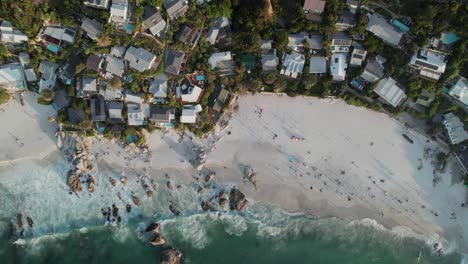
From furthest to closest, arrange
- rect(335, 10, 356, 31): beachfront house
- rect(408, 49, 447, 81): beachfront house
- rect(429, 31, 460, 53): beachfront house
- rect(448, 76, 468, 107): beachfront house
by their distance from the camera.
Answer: rect(448, 76, 468, 107): beachfront house < rect(335, 10, 356, 31): beachfront house < rect(408, 49, 447, 81): beachfront house < rect(429, 31, 460, 53): beachfront house

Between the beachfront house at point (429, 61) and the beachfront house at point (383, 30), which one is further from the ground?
the beachfront house at point (383, 30)

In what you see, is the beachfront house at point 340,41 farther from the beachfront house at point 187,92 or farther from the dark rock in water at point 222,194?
the dark rock in water at point 222,194

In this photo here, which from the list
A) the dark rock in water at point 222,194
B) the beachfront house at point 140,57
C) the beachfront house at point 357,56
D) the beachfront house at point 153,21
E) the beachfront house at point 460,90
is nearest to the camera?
the beachfront house at point 153,21

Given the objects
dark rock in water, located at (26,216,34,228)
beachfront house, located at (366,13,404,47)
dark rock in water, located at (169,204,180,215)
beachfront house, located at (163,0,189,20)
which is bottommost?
dark rock in water, located at (26,216,34,228)

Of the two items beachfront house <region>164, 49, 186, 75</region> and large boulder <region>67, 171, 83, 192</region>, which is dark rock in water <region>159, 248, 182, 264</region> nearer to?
large boulder <region>67, 171, 83, 192</region>

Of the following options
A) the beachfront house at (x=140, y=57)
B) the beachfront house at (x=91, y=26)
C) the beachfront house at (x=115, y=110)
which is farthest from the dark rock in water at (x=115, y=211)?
the beachfront house at (x=91, y=26)

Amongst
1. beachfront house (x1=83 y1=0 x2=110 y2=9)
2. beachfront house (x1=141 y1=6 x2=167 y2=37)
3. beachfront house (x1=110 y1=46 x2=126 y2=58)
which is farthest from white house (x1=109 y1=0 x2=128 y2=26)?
beachfront house (x1=110 y1=46 x2=126 y2=58)
